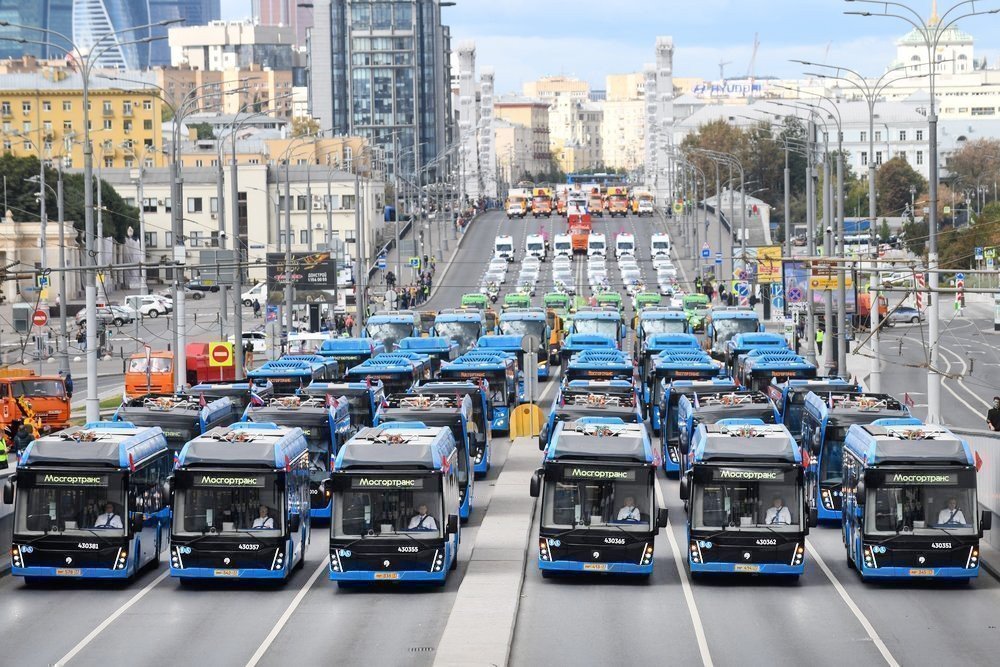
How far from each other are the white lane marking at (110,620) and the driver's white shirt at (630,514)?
6.97 m

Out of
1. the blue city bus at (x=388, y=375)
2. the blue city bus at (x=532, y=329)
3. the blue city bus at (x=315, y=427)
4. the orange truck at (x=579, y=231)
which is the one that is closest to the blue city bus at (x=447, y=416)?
the blue city bus at (x=315, y=427)

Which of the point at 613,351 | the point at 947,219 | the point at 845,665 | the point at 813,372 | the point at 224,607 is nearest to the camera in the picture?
the point at 845,665

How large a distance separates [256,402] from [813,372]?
532 inches

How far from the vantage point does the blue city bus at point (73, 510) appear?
24734mm

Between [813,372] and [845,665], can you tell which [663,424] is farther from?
[845,665]

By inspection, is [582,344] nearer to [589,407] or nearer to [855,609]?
[589,407]

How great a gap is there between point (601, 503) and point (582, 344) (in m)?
28.9

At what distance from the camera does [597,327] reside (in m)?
60.5

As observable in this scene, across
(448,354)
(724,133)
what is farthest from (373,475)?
(724,133)

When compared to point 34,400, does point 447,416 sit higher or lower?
higher

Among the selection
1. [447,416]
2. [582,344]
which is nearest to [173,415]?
[447,416]

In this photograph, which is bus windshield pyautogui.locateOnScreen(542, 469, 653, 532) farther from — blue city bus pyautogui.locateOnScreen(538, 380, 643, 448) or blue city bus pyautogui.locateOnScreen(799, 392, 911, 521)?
blue city bus pyautogui.locateOnScreen(538, 380, 643, 448)

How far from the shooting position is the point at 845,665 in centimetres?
2023

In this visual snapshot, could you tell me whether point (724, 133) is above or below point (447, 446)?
above
